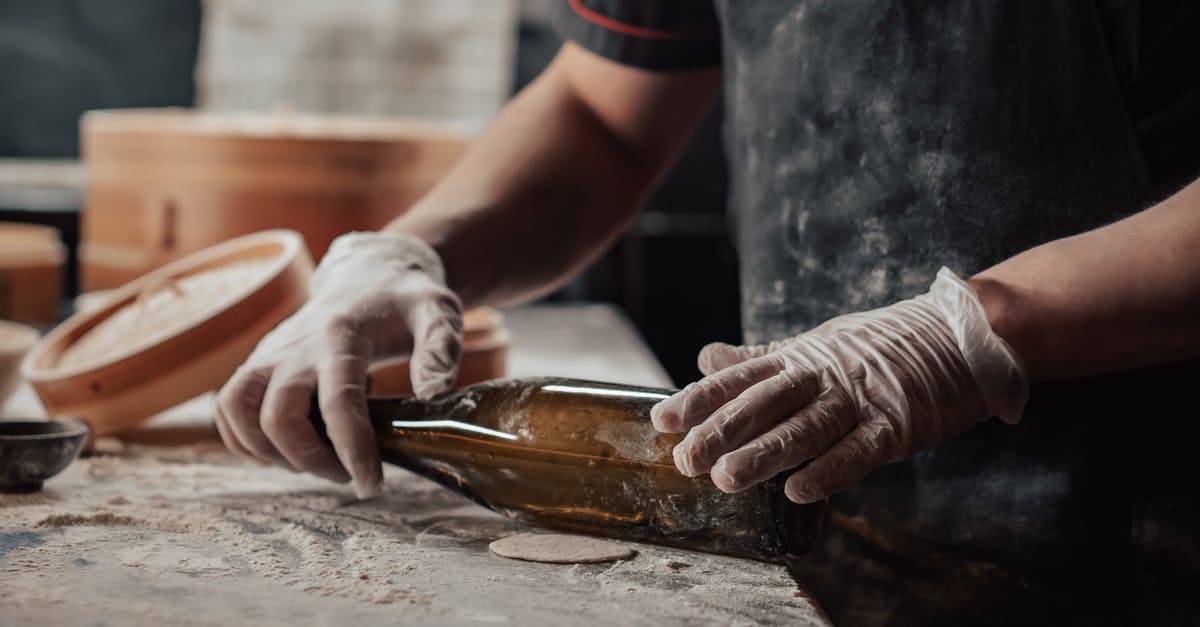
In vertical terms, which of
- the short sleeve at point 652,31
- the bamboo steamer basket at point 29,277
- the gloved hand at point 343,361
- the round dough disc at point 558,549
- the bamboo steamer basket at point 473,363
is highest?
the short sleeve at point 652,31

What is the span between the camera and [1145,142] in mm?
1237

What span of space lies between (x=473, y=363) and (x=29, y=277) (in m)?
1.40

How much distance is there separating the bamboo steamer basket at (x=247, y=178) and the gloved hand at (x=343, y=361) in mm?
775

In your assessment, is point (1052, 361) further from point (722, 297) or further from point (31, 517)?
point (722, 297)

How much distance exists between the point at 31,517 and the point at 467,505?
428 millimetres

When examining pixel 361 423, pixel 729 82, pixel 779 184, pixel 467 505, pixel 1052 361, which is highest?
pixel 729 82

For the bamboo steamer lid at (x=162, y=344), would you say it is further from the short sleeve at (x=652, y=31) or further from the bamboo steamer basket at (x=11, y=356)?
the short sleeve at (x=652, y=31)

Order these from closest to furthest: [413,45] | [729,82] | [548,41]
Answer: [729,82], [413,45], [548,41]

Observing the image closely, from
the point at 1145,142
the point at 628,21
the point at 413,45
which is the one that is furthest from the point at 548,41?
the point at 1145,142

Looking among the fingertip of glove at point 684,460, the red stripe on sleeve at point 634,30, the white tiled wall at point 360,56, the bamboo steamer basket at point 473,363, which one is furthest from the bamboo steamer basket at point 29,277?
the fingertip of glove at point 684,460

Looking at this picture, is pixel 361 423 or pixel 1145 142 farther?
pixel 1145 142

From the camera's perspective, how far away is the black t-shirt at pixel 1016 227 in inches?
47.6

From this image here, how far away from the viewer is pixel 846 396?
3.22 feet

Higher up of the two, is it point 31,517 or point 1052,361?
point 1052,361
